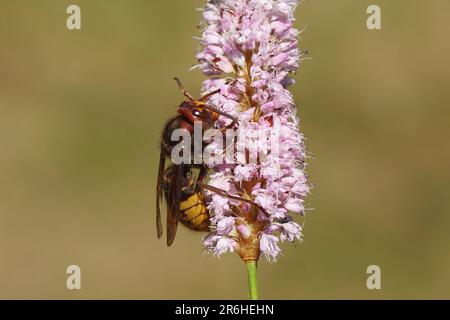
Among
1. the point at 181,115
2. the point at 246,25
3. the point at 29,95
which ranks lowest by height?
the point at 181,115

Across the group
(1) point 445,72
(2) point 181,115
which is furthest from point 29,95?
(2) point 181,115

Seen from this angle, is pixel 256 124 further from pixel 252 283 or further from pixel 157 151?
pixel 157 151

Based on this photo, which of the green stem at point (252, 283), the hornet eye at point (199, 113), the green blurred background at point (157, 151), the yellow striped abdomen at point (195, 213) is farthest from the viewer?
the green blurred background at point (157, 151)

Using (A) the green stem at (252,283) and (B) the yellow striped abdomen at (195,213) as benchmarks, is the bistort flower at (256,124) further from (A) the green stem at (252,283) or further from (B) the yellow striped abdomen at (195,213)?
(B) the yellow striped abdomen at (195,213)

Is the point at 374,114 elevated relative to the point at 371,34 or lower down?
lower down

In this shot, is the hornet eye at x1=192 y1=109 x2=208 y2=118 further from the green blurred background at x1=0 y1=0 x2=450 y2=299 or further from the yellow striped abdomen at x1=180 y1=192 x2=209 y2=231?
the green blurred background at x1=0 y1=0 x2=450 y2=299

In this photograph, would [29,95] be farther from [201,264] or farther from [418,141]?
[418,141]

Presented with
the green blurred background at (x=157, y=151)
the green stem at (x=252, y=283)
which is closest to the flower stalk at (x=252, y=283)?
the green stem at (x=252, y=283)
